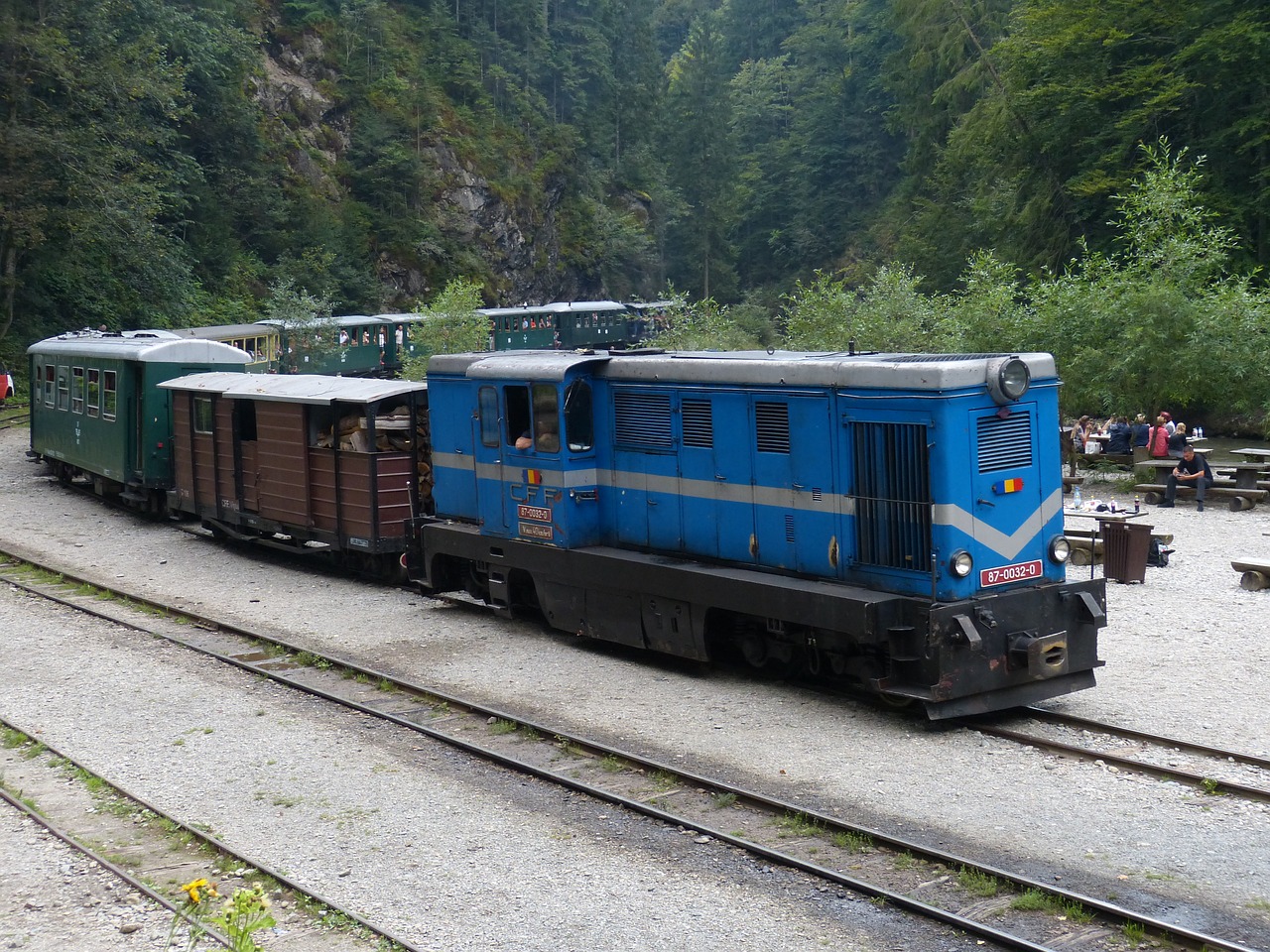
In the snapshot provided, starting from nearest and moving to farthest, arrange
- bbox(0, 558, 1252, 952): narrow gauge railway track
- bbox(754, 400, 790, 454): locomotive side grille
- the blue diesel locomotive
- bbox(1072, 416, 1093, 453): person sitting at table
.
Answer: bbox(0, 558, 1252, 952): narrow gauge railway track
the blue diesel locomotive
bbox(754, 400, 790, 454): locomotive side grille
bbox(1072, 416, 1093, 453): person sitting at table

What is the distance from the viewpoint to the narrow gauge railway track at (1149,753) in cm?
829

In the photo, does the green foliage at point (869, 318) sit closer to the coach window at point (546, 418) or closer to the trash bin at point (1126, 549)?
the trash bin at point (1126, 549)

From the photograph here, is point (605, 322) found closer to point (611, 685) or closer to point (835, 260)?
point (835, 260)

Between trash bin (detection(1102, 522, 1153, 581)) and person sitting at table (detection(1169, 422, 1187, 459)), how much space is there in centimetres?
845

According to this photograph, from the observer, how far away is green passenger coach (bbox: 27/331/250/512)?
72.7 ft

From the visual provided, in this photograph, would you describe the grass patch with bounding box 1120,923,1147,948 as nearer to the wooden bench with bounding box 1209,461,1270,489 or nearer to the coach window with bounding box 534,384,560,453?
the coach window with bounding box 534,384,560,453

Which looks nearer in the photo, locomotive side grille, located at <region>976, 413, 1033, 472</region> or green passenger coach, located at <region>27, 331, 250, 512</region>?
locomotive side grille, located at <region>976, 413, 1033, 472</region>

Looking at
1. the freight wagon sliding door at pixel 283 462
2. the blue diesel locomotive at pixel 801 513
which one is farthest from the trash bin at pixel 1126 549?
the freight wagon sliding door at pixel 283 462

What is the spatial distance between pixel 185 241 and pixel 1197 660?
50.6 metres

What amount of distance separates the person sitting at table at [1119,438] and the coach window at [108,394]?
64.9ft

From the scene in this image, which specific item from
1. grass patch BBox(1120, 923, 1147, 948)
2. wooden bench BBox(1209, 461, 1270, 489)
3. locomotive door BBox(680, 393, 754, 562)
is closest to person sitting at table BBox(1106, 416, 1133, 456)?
wooden bench BBox(1209, 461, 1270, 489)

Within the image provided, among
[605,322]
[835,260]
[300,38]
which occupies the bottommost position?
[605,322]

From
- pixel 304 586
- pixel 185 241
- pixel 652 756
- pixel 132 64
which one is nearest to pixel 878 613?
pixel 652 756

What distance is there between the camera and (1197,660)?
37.7ft
